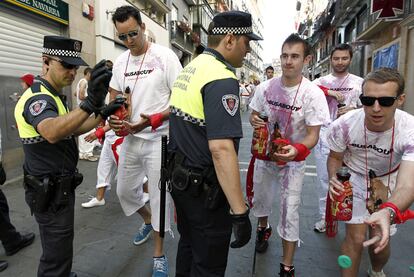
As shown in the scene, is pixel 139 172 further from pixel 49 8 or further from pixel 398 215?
pixel 49 8

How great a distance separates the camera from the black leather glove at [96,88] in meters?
1.86

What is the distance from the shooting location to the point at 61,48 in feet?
7.09

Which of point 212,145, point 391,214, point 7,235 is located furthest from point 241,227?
point 7,235

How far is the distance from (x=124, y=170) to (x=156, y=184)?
0.38m

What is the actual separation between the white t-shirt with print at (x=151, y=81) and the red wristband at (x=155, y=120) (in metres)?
0.13

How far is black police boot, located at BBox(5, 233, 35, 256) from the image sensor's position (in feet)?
10.5

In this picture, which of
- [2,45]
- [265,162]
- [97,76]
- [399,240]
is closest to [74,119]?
[97,76]

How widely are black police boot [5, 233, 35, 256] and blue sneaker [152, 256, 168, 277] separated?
1.57 m

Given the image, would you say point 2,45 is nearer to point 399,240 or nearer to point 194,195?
point 194,195

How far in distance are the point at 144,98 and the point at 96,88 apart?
98 cm

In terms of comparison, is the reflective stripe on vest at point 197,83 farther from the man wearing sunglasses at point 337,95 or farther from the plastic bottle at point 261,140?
the man wearing sunglasses at point 337,95

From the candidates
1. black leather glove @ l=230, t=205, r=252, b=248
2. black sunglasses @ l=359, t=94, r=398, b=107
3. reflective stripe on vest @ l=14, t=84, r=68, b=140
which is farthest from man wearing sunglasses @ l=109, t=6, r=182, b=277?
black sunglasses @ l=359, t=94, r=398, b=107

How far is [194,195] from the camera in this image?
1.91 meters

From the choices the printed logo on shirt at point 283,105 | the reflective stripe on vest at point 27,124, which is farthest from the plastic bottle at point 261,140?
the reflective stripe on vest at point 27,124
